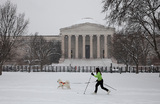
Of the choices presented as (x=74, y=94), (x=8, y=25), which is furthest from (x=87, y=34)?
(x=74, y=94)

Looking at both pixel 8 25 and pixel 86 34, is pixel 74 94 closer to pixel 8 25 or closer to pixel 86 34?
pixel 8 25

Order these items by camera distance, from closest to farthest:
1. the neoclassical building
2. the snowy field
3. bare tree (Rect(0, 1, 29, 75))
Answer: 1. the snowy field
2. bare tree (Rect(0, 1, 29, 75))
3. the neoclassical building

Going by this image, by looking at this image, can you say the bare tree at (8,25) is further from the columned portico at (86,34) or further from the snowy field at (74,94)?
the columned portico at (86,34)

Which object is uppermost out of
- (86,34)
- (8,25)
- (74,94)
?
(86,34)

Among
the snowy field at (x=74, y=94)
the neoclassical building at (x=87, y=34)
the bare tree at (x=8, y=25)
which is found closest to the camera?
the snowy field at (x=74, y=94)

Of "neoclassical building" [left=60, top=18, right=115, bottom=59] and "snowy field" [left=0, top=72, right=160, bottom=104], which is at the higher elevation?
"neoclassical building" [left=60, top=18, right=115, bottom=59]

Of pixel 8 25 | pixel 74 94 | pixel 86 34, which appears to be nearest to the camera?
pixel 74 94

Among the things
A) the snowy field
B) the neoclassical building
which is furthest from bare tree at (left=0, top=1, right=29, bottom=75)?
the neoclassical building

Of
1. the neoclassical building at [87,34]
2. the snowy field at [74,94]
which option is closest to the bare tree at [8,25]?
the snowy field at [74,94]

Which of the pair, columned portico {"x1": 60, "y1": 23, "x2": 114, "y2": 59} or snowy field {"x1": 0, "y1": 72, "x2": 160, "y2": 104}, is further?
columned portico {"x1": 60, "y1": 23, "x2": 114, "y2": 59}

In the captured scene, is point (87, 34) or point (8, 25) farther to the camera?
point (87, 34)

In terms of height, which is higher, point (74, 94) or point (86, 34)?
point (86, 34)

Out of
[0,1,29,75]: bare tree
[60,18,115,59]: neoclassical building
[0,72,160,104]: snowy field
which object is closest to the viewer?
[0,72,160,104]: snowy field

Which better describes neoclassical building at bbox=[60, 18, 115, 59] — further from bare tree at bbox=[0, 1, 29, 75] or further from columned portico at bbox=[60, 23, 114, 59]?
bare tree at bbox=[0, 1, 29, 75]
